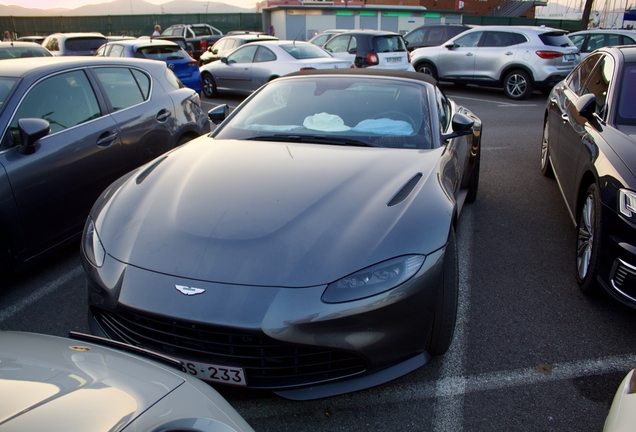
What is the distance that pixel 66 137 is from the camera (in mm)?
3943

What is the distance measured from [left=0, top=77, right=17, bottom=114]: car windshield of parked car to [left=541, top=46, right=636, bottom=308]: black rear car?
4038 millimetres

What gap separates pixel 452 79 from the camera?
13609mm

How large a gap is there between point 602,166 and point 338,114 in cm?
175

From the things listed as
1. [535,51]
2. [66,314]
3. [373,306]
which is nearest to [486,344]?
[373,306]

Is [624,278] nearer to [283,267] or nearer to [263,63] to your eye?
[283,267]

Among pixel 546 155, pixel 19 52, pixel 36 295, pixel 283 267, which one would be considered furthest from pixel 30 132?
pixel 19 52

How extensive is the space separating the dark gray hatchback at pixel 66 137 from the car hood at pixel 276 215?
2.88 feet

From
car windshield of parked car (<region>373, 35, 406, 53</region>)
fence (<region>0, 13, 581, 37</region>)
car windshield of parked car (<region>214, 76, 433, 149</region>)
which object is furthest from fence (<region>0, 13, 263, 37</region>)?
car windshield of parked car (<region>214, 76, 433, 149</region>)

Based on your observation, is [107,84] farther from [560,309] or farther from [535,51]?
[535,51]

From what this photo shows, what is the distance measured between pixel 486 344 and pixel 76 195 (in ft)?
10.1

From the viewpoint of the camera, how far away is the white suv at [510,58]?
11695 mm

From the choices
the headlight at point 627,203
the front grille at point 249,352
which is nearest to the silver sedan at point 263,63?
the headlight at point 627,203

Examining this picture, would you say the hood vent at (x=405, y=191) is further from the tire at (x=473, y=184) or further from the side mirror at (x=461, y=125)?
the tire at (x=473, y=184)

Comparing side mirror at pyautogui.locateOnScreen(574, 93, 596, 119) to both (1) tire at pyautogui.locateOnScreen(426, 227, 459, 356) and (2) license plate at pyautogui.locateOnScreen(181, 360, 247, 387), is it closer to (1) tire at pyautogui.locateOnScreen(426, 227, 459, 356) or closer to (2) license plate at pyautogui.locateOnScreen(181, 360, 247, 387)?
(1) tire at pyautogui.locateOnScreen(426, 227, 459, 356)
